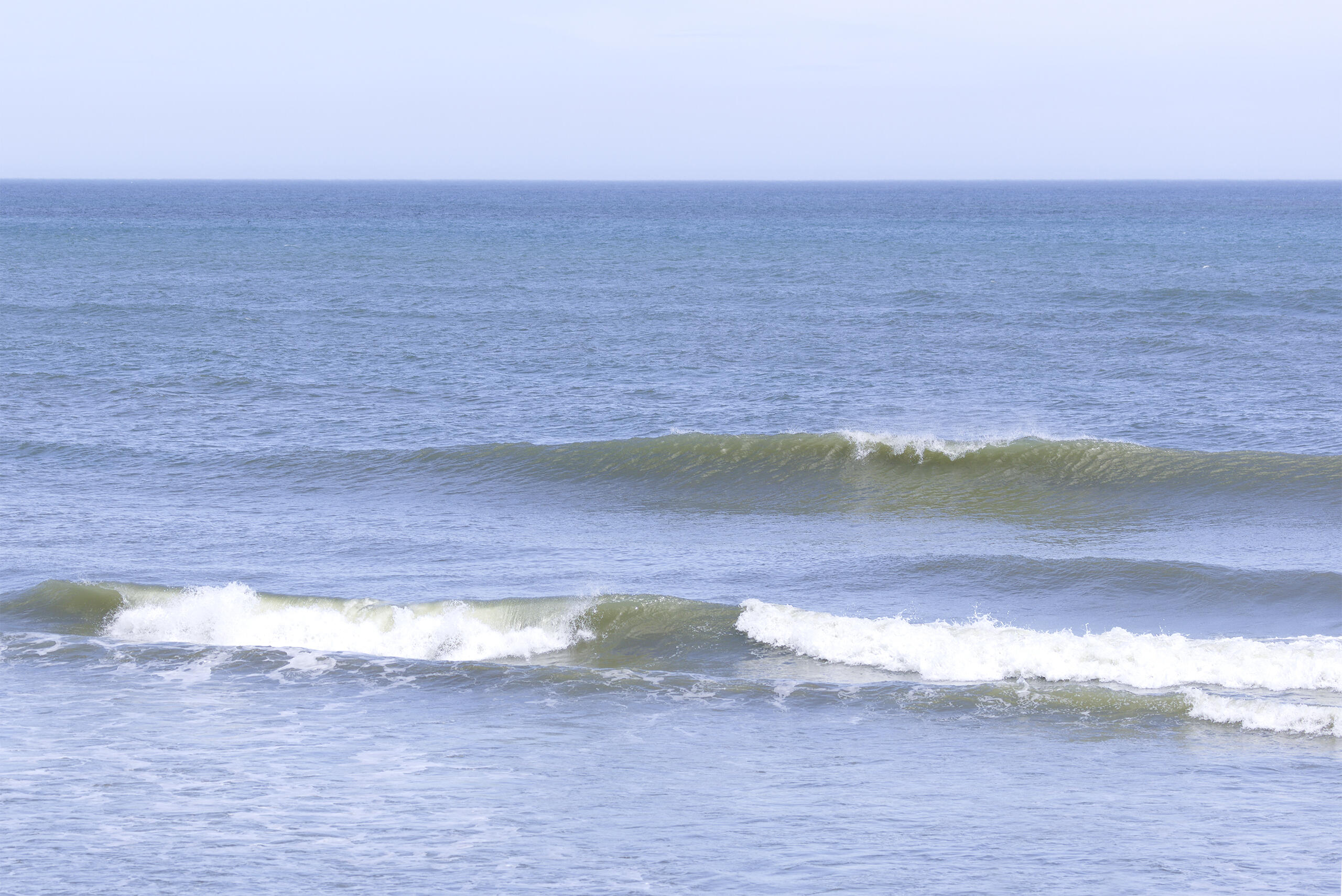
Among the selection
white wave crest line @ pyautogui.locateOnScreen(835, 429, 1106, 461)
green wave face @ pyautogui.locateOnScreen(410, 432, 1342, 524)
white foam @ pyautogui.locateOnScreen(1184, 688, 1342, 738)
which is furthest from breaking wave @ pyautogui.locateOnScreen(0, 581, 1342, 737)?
white wave crest line @ pyautogui.locateOnScreen(835, 429, 1106, 461)

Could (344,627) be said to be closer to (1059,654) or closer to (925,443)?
(1059,654)

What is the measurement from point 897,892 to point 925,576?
863 centimetres

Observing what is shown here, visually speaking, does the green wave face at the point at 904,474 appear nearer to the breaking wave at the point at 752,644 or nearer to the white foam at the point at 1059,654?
the breaking wave at the point at 752,644

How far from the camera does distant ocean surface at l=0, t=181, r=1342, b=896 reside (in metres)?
8.85

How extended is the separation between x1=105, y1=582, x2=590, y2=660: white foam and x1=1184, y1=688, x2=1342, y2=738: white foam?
21.7 feet

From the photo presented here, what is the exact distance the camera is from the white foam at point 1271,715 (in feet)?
35.6

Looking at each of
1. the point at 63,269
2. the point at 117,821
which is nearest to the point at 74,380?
the point at 117,821

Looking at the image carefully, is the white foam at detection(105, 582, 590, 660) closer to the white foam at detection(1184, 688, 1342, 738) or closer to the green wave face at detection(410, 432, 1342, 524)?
the white foam at detection(1184, 688, 1342, 738)

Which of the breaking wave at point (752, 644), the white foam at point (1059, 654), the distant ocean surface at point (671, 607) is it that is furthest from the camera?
the white foam at point (1059, 654)

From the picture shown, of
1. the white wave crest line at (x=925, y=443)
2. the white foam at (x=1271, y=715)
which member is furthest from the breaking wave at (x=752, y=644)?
the white wave crest line at (x=925, y=443)

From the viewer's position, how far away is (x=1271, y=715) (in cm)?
1104

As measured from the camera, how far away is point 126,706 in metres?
11.9

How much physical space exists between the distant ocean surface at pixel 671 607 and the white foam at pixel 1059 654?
46 mm

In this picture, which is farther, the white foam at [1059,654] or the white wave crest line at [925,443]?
the white wave crest line at [925,443]
